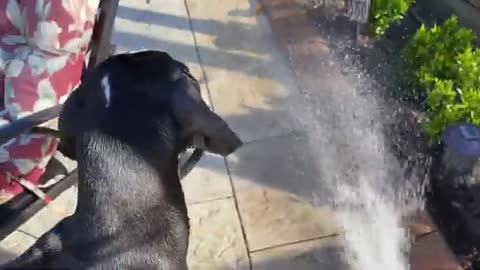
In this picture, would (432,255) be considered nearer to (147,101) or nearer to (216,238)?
(216,238)

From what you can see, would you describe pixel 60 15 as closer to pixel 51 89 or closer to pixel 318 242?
pixel 51 89

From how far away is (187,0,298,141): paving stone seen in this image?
362 cm

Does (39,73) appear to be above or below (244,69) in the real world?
above

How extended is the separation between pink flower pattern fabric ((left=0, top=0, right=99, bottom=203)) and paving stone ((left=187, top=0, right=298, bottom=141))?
37.9 inches

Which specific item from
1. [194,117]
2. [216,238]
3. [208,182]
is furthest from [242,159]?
[194,117]

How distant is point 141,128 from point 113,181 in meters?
0.14

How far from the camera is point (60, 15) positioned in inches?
109

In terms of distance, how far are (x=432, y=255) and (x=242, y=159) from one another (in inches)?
35.0

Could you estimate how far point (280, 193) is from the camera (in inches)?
Answer: 131

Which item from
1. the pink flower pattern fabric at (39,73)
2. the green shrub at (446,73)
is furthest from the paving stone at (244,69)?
the pink flower pattern fabric at (39,73)

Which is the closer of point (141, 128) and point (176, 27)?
point (141, 128)

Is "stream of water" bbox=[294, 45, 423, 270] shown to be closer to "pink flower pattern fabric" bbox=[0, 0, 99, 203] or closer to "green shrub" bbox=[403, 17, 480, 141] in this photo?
"green shrub" bbox=[403, 17, 480, 141]

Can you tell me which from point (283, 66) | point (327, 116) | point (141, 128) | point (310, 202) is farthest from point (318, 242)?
point (141, 128)

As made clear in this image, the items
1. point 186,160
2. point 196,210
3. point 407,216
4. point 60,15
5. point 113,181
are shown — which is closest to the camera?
point 113,181
